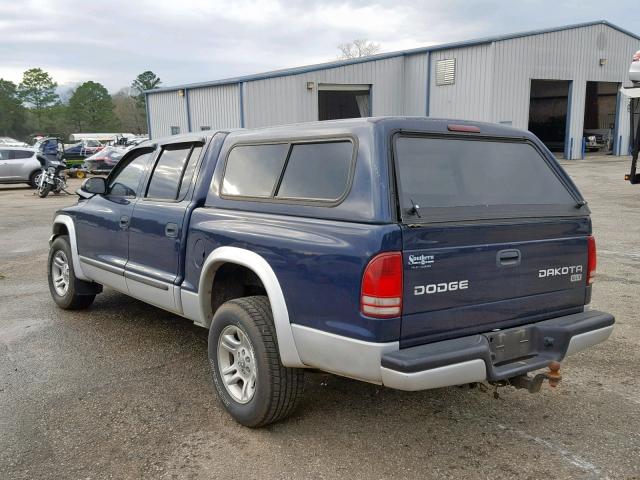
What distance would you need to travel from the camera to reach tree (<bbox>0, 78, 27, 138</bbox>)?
301 feet

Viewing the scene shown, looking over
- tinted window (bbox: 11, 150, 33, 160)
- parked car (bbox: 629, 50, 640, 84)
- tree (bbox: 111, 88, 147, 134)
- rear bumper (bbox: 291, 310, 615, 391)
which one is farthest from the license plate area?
tree (bbox: 111, 88, 147, 134)

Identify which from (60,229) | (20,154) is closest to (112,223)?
(60,229)

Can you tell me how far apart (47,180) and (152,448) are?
57.7 ft

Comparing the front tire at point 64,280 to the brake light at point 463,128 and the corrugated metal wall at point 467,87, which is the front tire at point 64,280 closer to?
the brake light at point 463,128

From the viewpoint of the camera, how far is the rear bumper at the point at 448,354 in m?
2.78

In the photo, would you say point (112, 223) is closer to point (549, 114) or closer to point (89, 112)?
point (549, 114)

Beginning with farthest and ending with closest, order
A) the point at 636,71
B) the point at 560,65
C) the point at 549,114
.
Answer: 1. the point at 549,114
2. the point at 560,65
3. the point at 636,71

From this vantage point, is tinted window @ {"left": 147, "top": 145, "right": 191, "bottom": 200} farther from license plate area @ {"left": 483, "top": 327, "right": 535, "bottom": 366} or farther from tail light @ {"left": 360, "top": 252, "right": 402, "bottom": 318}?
license plate area @ {"left": 483, "top": 327, "right": 535, "bottom": 366}

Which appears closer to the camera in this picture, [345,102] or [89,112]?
[345,102]

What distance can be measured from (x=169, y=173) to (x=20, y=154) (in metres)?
20.5

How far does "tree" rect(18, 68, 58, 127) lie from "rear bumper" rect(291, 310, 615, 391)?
393 ft

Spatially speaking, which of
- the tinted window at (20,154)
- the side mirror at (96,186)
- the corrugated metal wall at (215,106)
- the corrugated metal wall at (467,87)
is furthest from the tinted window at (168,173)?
the corrugated metal wall at (467,87)

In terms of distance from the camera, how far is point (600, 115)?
36.0 m

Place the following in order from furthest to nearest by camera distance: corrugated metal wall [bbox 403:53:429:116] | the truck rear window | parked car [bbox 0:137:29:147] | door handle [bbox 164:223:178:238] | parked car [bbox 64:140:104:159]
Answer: parked car [bbox 0:137:29:147], parked car [bbox 64:140:104:159], corrugated metal wall [bbox 403:53:429:116], door handle [bbox 164:223:178:238], the truck rear window
